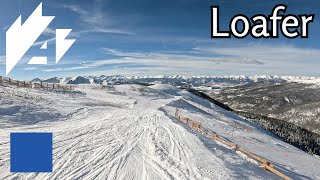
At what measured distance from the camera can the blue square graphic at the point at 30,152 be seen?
1227 centimetres

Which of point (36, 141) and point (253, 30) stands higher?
point (253, 30)

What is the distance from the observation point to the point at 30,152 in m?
12.1

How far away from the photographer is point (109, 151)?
19.0m

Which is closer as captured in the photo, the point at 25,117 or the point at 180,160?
the point at 180,160

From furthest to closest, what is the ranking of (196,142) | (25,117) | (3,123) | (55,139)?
(25,117) → (3,123) → (196,142) → (55,139)

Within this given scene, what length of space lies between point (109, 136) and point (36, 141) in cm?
1161

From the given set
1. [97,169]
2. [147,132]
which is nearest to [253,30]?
[147,132]

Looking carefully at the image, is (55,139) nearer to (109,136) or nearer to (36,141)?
(109,136)

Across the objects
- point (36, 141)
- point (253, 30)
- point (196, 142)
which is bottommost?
point (196, 142)

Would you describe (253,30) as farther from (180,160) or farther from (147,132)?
(180,160)

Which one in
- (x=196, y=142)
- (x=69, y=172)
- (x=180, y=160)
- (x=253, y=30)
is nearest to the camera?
(x=69, y=172)

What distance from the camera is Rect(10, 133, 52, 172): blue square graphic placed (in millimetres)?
12272

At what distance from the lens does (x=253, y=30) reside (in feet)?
85.6

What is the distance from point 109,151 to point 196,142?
7.34 m
